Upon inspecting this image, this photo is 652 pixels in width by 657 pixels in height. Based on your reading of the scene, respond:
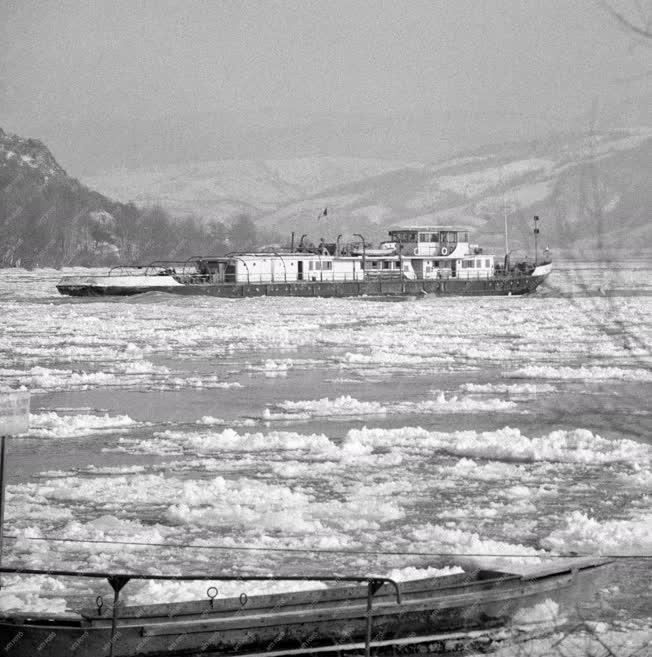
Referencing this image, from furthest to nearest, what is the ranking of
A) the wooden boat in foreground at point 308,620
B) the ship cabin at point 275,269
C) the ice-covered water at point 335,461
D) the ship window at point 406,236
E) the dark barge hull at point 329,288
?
the ship window at point 406,236 < the ship cabin at point 275,269 < the dark barge hull at point 329,288 < the ice-covered water at point 335,461 < the wooden boat in foreground at point 308,620

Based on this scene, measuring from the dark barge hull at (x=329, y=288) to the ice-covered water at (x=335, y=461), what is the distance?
1565 inches

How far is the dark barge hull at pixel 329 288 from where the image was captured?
7738 cm

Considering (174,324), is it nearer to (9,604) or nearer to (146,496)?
(146,496)

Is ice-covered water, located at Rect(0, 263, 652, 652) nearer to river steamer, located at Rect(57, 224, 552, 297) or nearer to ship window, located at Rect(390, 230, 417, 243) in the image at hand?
river steamer, located at Rect(57, 224, 552, 297)

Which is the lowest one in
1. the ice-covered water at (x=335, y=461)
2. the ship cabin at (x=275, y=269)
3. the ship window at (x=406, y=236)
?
the ice-covered water at (x=335, y=461)

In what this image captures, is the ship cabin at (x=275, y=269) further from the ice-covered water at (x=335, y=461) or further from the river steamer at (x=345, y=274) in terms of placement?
the ice-covered water at (x=335, y=461)

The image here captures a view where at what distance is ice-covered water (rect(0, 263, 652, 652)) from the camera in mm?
12430

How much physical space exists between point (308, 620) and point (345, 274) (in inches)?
2889

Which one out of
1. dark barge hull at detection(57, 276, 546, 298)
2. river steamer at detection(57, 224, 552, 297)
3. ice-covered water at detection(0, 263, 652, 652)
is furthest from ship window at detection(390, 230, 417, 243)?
ice-covered water at detection(0, 263, 652, 652)

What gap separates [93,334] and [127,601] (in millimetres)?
35246

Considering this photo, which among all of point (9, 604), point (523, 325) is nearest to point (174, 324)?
point (523, 325)

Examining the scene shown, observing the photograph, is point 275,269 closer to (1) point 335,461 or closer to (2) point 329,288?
(2) point 329,288

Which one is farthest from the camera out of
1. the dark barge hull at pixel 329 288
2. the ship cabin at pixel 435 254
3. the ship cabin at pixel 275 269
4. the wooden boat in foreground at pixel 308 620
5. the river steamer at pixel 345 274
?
the ship cabin at pixel 435 254

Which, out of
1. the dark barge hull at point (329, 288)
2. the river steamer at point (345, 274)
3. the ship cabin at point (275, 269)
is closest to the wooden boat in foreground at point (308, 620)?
the dark barge hull at point (329, 288)
